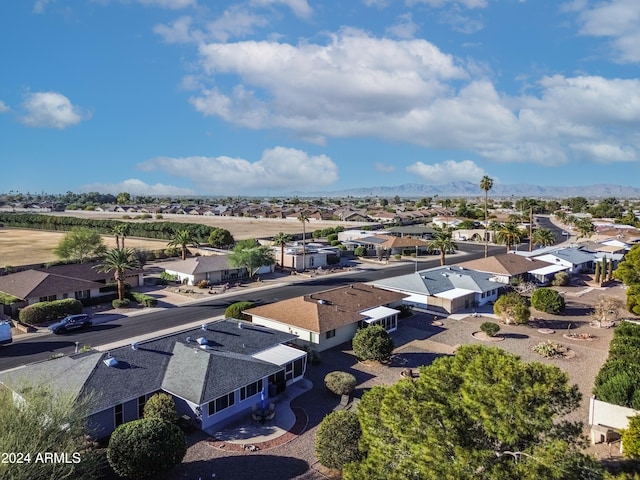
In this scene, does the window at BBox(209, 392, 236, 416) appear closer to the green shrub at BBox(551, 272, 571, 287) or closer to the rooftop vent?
the rooftop vent

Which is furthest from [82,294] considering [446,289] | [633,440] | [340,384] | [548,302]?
[633,440]

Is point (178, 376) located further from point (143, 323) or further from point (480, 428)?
point (143, 323)

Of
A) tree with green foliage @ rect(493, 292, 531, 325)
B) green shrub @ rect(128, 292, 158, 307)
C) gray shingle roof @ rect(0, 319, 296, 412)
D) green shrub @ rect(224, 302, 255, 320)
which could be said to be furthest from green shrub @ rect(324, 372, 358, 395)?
green shrub @ rect(128, 292, 158, 307)

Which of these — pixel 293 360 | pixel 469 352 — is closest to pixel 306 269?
pixel 293 360

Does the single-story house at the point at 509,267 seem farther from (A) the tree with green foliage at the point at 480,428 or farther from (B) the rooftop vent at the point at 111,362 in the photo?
(B) the rooftop vent at the point at 111,362

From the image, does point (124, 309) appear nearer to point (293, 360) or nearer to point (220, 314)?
point (220, 314)

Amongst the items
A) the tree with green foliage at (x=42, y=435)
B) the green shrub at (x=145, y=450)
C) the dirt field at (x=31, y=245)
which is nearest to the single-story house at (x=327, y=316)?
the green shrub at (x=145, y=450)

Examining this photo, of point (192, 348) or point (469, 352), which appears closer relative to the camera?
point (469, 352)
